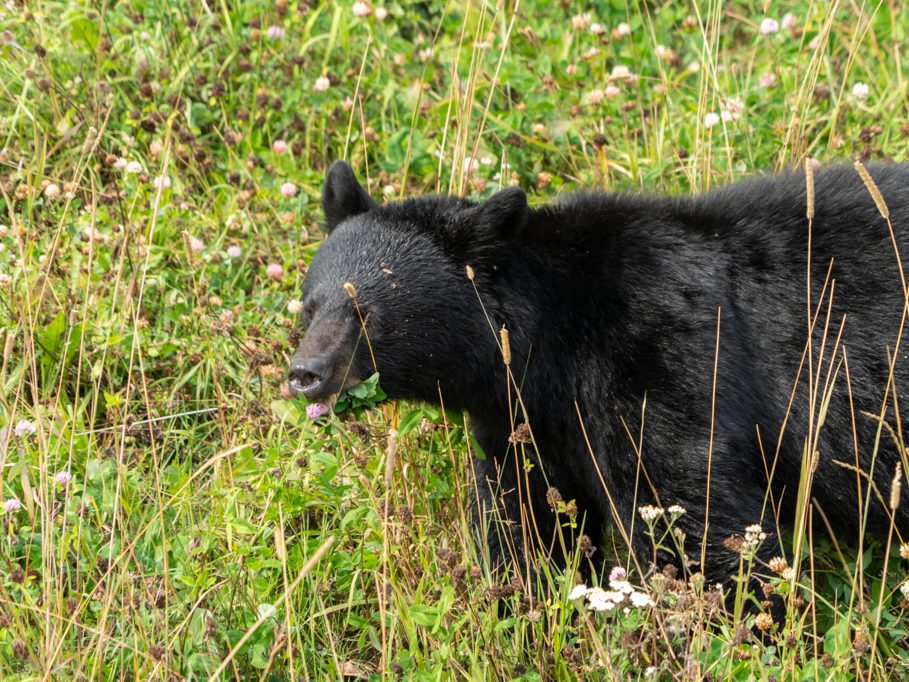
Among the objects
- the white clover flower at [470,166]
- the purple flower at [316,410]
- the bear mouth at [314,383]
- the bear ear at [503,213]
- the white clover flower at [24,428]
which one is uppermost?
the white clover flower at [470,166]

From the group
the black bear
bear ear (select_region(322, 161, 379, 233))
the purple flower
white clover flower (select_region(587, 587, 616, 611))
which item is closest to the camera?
white clover flower (select_region(587, 587, 616, 611))

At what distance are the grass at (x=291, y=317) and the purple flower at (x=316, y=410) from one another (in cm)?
15

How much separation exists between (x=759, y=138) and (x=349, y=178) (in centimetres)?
251

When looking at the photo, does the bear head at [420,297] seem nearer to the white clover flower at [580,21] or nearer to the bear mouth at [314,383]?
the bear mouth at [314,383]

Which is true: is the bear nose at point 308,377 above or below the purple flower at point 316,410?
above

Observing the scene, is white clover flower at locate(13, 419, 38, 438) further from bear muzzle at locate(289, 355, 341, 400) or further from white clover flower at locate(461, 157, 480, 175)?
white clover flower at locate(461, 157, 480, 175)

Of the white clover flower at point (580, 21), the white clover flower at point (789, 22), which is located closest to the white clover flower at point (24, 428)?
the white clover flower at point (580, 21)

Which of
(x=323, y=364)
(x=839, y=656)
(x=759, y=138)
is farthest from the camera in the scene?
(x=759, y=138)

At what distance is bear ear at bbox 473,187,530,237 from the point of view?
168 inches

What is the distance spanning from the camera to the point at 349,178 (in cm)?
463

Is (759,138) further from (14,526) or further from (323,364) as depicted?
(14,526)

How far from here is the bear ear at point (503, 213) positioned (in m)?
4.27

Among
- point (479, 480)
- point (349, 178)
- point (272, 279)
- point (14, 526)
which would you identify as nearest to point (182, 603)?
point (14, 526)

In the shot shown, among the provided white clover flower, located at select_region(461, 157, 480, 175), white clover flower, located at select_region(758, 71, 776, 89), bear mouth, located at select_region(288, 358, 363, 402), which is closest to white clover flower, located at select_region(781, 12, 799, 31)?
white clover flower, located at select_region(758, 71, 776, 89)
